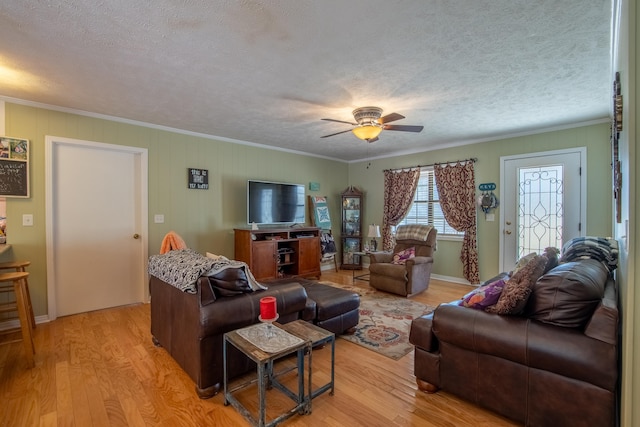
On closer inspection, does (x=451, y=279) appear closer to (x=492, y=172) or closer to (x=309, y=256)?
(x=492, y=172)

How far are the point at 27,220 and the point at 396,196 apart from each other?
210 inches

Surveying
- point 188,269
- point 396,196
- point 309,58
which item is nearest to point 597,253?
point 309,58

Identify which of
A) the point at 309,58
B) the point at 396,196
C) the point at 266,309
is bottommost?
the point at 266,309

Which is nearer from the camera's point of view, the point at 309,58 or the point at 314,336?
the point at 314,336

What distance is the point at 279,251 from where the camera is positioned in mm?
5051

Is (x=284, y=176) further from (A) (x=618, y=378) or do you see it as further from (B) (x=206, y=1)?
(A) (x=618, y=378)

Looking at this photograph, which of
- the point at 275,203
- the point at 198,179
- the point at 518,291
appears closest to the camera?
the point at 518,291

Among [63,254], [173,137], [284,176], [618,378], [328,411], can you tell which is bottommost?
[328,411]

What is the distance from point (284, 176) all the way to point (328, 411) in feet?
13.9

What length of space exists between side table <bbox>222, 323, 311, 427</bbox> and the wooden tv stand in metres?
2.66

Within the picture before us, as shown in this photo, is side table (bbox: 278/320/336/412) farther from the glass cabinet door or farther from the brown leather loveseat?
the glass cabinet door

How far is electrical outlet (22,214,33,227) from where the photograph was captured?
10.5 ft

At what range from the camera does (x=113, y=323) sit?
330cm

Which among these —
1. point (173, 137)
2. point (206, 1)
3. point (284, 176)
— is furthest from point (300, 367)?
point (284, 176)
